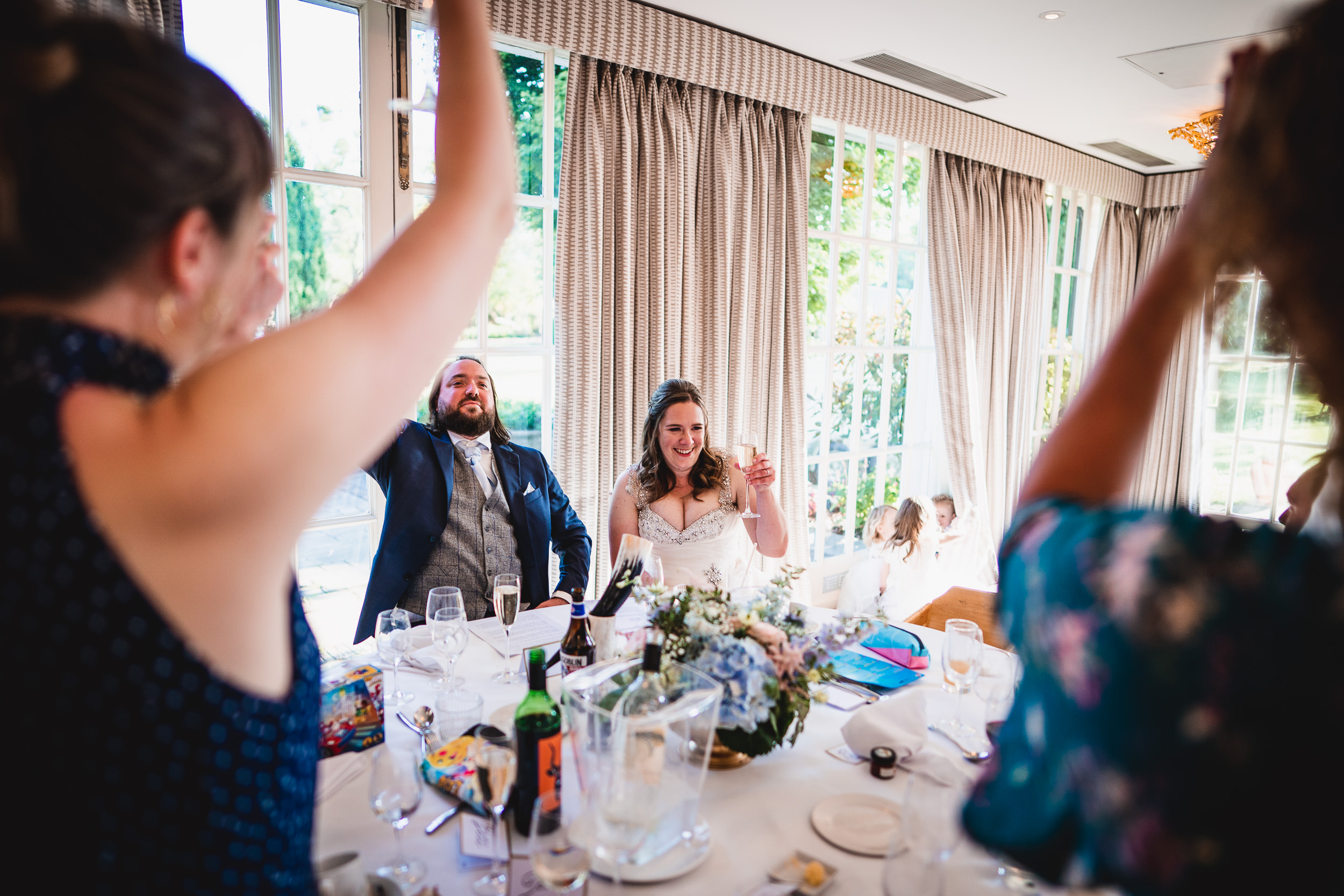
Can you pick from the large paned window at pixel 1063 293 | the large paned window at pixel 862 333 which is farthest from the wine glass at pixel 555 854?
the large paned window at pixel 1063 293

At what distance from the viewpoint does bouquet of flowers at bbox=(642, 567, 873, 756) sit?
1228 millimetres

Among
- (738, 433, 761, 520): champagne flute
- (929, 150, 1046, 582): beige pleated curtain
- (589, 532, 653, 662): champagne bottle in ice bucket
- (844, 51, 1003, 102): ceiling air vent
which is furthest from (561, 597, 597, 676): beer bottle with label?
(929, 150, 1046, 582): beige pleated curtain

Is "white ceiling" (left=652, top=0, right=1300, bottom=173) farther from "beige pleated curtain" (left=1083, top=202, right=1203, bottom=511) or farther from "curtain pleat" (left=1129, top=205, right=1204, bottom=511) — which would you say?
"curtain pleat" (left=1129, top=205, right=1204, bottom=511)

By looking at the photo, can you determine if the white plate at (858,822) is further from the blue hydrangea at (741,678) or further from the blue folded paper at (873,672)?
the blue folded paper at (873,672)

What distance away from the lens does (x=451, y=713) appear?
136 centimetres

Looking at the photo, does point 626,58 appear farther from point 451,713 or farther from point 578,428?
point 451,713

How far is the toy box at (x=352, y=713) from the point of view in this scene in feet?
4.33

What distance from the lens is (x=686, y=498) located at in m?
2.91

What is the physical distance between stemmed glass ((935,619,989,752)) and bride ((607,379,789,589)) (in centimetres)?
128

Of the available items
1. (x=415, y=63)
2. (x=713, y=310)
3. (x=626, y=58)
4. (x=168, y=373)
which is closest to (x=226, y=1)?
(x=415, y=63)

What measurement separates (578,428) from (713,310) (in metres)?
0.86

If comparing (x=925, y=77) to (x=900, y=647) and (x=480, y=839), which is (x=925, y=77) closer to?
(x=900, y=647)

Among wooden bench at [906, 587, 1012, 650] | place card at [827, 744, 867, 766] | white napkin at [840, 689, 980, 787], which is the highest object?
white napkin at [840, 689, 980, 787]

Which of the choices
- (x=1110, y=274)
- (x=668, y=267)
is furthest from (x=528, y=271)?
(x=1110, y=274)
